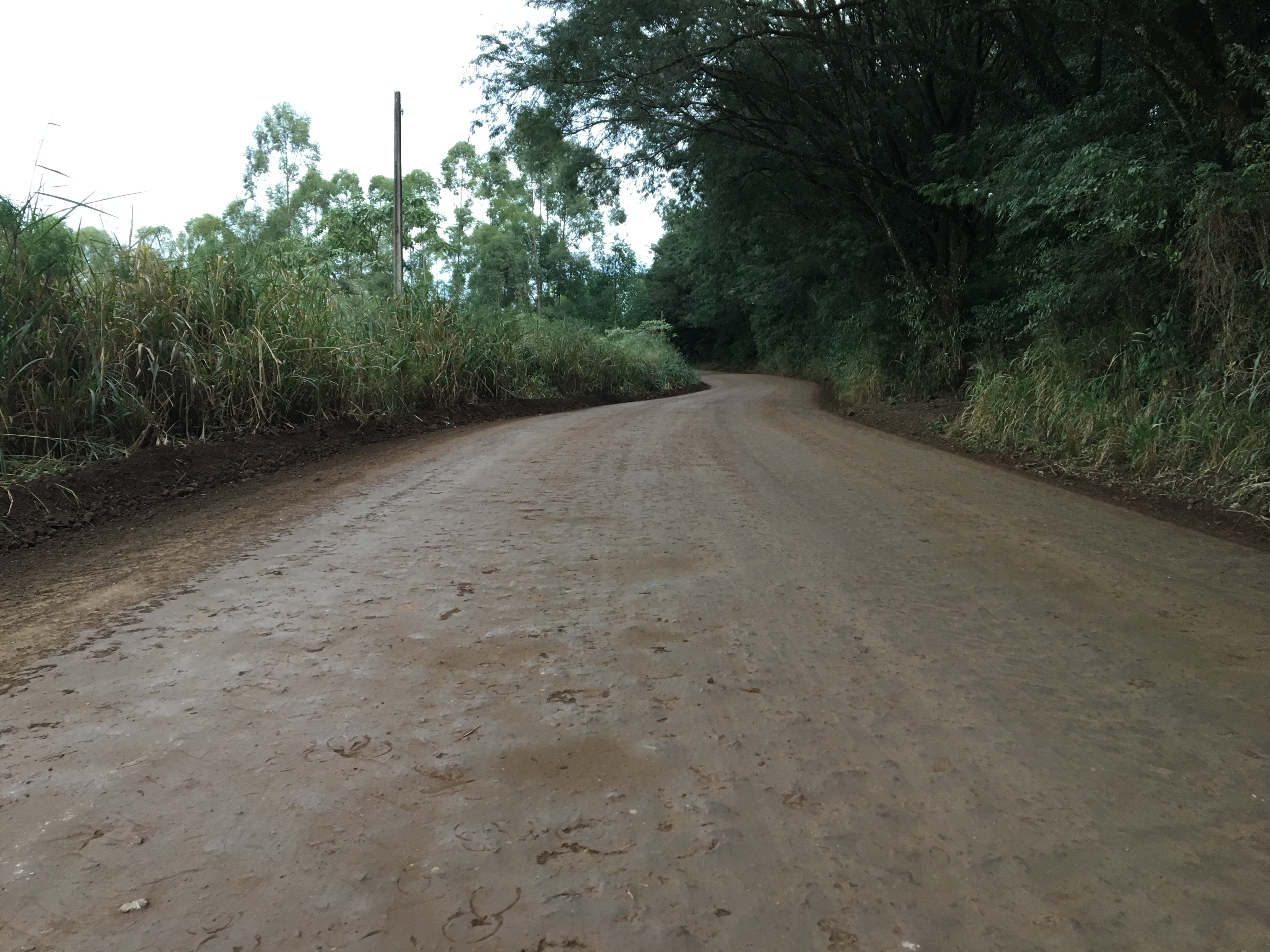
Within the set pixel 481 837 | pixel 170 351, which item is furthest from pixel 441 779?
pixel 170 351

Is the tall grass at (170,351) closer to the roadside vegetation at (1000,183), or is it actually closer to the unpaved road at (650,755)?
the unpaved road at (650,755)

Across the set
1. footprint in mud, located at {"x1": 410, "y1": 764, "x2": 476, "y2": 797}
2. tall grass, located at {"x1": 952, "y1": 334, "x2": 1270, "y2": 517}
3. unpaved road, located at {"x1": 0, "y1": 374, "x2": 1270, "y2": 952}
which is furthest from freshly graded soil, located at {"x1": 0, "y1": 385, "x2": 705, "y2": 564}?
tall grass, located at {"x1": 952, "y1": 334, "x2": 1270, "y2": 517}

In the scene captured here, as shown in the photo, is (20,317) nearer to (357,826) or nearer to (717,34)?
(357,826)

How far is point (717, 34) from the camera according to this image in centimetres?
1232

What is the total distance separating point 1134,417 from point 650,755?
280 inches

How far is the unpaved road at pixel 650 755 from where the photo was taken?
162cm

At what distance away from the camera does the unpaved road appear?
162cm

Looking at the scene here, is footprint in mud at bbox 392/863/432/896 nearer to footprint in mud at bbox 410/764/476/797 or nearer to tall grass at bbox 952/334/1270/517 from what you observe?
footprint in mud at bbox 410/764/476/797

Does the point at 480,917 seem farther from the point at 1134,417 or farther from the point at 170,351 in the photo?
the point at 1134,417

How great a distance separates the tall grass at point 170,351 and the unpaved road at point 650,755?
2523 millimetres

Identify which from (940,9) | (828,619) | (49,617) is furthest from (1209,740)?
(940,9)

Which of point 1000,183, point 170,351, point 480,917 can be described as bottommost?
point 480,917

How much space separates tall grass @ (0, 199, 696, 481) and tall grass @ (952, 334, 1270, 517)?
7.44 meters

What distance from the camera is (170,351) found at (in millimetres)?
6629
